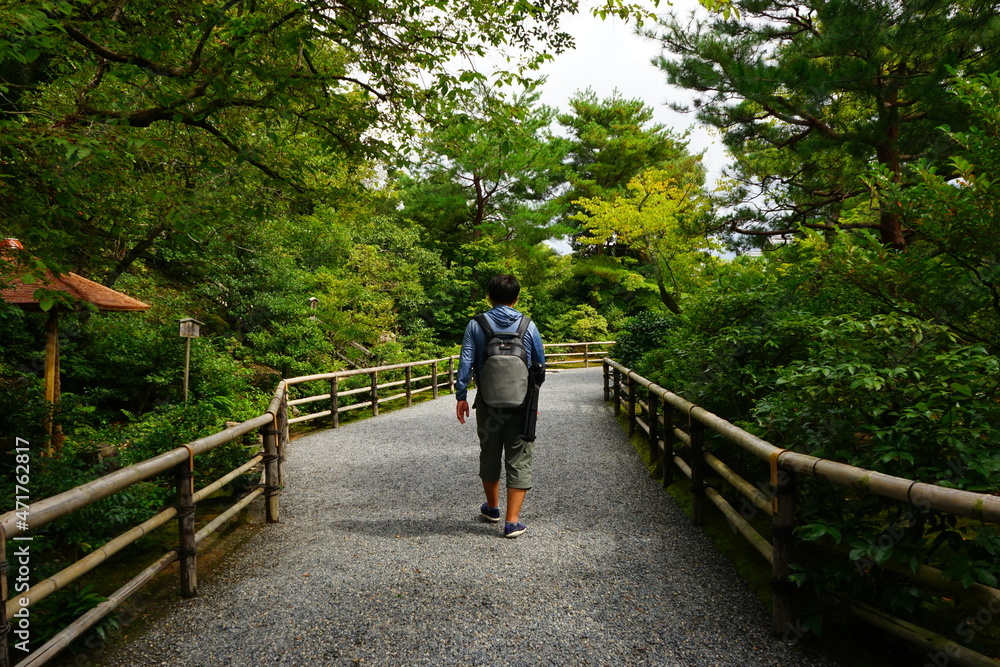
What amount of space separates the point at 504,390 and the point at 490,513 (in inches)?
42.3

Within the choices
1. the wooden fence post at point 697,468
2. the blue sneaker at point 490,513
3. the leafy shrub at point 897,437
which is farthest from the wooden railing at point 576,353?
the leafy shrub at point 897,437

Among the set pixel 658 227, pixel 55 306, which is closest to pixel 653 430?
pixel 55 306

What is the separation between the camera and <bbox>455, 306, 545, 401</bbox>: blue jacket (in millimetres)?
3797

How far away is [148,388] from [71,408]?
2171mm

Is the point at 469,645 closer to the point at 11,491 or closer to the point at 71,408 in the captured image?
the point at 11,491

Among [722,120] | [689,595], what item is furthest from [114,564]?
[722,120]

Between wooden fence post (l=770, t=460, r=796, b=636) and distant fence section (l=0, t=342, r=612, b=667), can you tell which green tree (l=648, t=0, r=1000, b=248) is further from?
distant fence section (l=0, t=342, r=612, b=667)

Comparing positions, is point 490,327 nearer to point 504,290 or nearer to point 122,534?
point 504,290

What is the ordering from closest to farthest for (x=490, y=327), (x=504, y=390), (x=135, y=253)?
(x=504, y=390) → (x=490, y=327) → (x=135, y=253)

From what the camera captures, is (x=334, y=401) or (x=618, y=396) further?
(x=618, y=396)

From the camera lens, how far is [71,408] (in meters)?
6.35

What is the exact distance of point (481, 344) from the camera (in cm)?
383

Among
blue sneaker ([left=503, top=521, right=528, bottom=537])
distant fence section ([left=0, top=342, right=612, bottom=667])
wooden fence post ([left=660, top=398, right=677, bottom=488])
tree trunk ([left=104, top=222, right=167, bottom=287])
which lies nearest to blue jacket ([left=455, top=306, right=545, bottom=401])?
blue sneaker ([left=503, top=521, right=528, bottom=537])

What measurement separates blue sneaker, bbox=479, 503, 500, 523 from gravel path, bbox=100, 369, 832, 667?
0.15 meters
